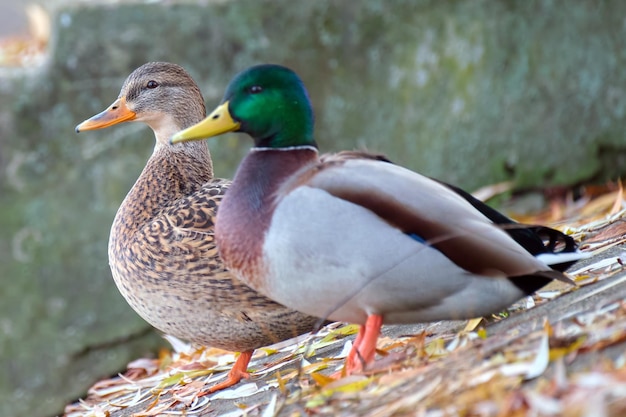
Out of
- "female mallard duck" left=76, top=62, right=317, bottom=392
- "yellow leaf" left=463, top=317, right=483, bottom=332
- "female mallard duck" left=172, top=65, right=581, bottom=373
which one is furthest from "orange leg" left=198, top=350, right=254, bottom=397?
"yellow leaf" left=463, top=317, right=483, bottom=332

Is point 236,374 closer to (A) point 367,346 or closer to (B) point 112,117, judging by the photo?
(A) point 367,346

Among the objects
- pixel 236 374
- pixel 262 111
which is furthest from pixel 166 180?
pixel 262 111

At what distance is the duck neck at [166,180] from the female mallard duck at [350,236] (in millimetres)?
1073

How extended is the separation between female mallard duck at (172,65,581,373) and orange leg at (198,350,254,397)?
0.77 m

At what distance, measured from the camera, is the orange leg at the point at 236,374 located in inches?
135

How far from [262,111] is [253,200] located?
277mm

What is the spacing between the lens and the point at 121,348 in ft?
19.5

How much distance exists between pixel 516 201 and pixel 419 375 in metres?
3.87

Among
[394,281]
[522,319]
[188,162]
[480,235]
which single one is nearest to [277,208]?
[394,281]

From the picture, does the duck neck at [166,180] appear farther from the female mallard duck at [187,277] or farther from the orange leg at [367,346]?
the orange leg at [367,346]

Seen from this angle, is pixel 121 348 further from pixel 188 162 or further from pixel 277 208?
pixel 277 208

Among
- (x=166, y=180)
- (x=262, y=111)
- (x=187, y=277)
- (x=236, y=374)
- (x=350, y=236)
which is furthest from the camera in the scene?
(x=166, y=180)

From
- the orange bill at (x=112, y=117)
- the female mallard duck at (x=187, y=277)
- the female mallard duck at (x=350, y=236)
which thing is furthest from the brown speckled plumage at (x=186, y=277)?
the female mallard duck at (x=350, y=236)

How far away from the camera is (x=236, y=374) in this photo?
3.52 meters
